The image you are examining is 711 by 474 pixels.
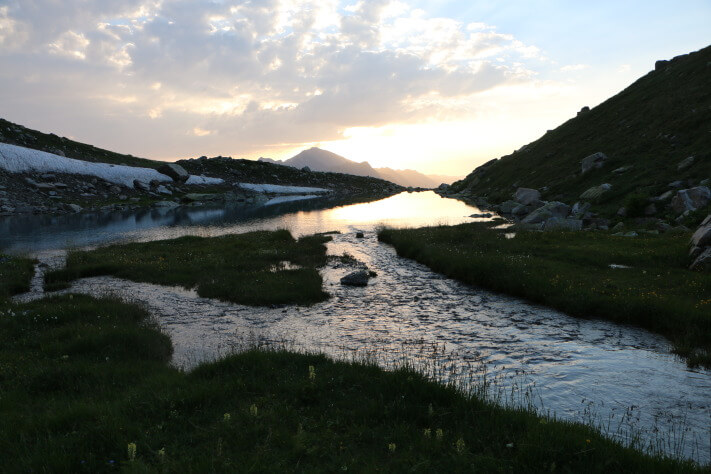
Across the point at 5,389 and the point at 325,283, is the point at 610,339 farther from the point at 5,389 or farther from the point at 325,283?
the point at 5,389

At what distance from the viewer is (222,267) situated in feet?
95.2

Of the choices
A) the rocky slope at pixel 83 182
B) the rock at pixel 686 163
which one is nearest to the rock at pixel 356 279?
the rock at pixel 686 163

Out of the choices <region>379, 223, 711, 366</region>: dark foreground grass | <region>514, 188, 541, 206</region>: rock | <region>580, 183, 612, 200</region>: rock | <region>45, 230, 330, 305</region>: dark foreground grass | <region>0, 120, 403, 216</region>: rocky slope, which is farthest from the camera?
<region>0, 120, 403, 216</region>: rocky slope

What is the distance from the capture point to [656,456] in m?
7.70

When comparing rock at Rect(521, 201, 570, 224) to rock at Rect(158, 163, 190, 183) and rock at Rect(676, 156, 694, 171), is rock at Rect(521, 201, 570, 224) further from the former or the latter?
rock at Rect(158, 163, 190, 183)

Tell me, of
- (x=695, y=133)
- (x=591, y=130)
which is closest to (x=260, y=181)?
(x=591, y=130)

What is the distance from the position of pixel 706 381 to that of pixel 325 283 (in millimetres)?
18717

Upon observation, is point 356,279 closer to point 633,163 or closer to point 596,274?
point 596,274

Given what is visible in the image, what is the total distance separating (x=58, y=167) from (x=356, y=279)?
94.7 meters

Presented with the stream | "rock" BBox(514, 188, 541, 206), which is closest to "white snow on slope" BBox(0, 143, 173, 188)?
the stream

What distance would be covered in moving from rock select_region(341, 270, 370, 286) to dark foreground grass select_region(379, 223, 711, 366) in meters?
5.95

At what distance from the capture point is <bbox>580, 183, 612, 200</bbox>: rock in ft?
165

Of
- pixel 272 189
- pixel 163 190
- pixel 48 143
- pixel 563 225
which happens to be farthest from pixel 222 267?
pixel 48 143

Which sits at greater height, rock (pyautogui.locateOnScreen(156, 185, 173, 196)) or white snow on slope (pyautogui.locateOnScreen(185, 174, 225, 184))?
white snow on slope (pyautogui.locateOnScreen(185, 174, 225, 184))
